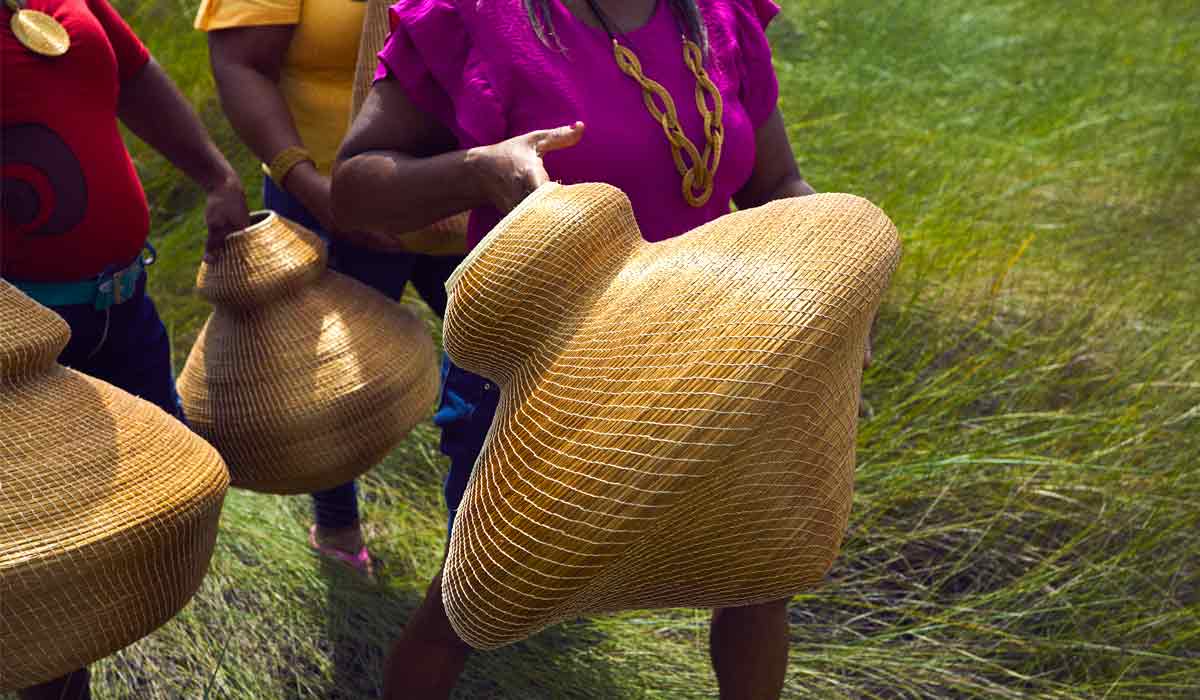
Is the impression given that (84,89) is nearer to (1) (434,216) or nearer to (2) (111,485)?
(1) (434,216)

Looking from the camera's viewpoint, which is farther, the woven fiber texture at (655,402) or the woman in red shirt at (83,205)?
the woman in red shirt at (83,205)

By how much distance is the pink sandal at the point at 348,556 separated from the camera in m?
2.27

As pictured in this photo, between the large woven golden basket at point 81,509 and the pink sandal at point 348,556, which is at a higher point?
the large woven golden basket at point 81,509

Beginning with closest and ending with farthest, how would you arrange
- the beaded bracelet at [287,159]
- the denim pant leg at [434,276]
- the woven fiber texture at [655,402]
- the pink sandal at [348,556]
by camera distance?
the woven fiber texture at [655,402], the beaded bracelet at [287,159], the denim pant leg at [434,276], the pink sandal at [348,556]

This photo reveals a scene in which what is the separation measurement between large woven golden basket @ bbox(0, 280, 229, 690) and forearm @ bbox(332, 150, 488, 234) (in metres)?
0.34

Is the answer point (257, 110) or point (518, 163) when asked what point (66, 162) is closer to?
point (257, 110)

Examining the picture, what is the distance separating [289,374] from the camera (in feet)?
5.46

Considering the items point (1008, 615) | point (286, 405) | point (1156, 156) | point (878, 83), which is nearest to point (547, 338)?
point (286, 405)

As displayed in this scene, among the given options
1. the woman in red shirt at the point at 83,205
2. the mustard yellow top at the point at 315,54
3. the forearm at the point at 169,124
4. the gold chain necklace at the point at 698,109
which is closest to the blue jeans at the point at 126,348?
the woman in red shirt at the point at 83,205

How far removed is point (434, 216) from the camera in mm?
1362

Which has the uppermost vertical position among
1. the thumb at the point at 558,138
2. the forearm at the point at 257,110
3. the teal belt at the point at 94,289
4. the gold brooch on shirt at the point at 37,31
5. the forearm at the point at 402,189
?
the gold brooch on shirt at the point at 37,31

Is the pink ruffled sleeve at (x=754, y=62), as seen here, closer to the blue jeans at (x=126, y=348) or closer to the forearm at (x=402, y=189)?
the forearm at (x=402, y=189)

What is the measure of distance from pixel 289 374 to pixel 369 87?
441 mm

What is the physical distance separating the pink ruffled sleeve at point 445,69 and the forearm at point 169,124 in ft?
2.44
